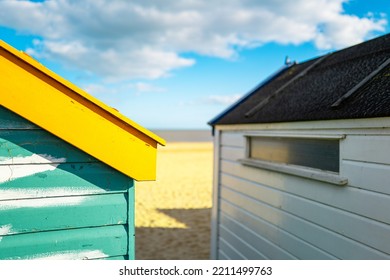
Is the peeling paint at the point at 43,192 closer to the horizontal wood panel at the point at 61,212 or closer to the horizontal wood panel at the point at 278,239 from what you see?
the horizontal wood panel at the point at 61,212

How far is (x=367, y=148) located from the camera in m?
2.97

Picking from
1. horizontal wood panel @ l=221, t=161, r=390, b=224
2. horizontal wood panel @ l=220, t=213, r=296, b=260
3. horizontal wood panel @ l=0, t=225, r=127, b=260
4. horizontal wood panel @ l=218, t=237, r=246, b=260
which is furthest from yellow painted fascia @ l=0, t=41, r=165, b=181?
horizontal wood panel @ l=218, t=237, r=246, b=260

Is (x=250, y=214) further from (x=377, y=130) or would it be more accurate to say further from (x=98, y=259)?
(x=98, y=259)

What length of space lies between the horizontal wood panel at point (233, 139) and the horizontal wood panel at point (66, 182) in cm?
336

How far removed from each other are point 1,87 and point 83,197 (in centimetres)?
77

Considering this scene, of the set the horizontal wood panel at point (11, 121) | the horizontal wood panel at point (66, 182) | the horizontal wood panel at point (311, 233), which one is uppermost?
the horizontal wood panel at point (11, 121)

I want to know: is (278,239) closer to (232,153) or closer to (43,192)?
(232,153)

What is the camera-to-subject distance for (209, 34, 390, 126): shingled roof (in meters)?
3.12

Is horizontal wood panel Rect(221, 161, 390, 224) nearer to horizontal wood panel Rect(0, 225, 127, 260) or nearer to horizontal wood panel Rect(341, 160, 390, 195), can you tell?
horizontal wood panel Rect(341, 160, 390, 195)

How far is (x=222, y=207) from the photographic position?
6.02 metres

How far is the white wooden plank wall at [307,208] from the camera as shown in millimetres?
2924

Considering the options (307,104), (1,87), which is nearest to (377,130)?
(307,104)

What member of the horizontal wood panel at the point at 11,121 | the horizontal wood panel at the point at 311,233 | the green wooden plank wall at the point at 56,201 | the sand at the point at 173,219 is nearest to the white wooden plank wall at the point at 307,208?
the horizontal wood panel at the point at 311,233

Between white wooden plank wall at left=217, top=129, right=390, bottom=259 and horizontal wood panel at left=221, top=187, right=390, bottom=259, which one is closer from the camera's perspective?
white wooden plank wall at left=217, top=129, right=390, bottom=259
